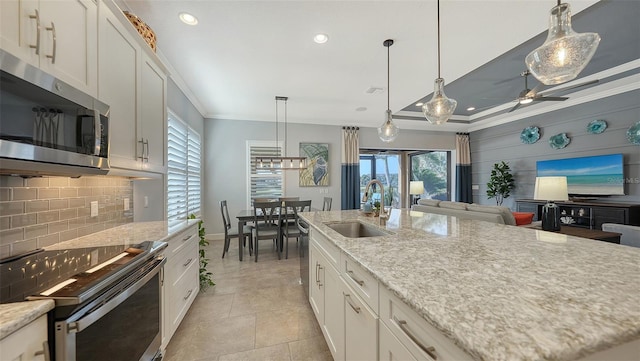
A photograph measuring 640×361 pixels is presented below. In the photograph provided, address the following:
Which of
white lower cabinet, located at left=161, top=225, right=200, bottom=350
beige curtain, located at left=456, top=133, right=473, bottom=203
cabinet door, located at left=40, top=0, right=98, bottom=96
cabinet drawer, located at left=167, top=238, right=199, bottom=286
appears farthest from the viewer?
beige curtain, located at left=456, top=133, right=473, bottom=203

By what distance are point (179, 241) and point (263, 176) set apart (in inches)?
141

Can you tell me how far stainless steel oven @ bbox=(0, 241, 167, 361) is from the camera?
865 millimetres

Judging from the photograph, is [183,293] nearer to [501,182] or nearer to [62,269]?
[62,269]

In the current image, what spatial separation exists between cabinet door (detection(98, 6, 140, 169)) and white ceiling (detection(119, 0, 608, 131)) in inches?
28.5

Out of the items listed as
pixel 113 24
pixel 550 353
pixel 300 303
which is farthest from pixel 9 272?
pixel 300 303

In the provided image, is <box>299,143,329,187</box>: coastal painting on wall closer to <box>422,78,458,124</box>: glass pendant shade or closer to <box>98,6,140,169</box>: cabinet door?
<box>422,78,458,124</box>: glass pendant shade

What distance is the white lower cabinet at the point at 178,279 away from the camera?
172 centimetres

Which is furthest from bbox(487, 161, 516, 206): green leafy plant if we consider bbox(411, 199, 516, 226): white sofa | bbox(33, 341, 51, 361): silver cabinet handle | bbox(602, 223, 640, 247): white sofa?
bbox(33, 341, 51, 361): silver cabinet handle

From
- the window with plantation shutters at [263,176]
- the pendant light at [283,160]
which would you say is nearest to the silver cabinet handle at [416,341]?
the pendant light at [283,160]

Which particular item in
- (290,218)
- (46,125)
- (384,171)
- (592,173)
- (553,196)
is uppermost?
(384,171)

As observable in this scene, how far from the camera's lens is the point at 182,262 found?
6.67 feet

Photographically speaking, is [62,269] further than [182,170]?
No

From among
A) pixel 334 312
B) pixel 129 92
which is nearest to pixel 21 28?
pixel 129 92

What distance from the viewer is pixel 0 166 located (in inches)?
34.2
